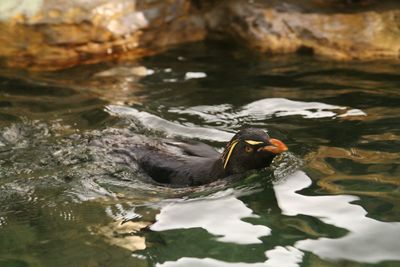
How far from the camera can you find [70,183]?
6145 mm

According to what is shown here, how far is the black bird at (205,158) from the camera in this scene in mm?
5609

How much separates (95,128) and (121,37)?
3272 mm

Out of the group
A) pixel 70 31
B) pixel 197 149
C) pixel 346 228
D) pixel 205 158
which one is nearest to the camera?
pixel 346 228

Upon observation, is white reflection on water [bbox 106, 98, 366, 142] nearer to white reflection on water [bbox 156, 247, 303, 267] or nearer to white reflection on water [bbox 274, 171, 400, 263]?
white reflection on water [bbox 274, 171, 400, 263]

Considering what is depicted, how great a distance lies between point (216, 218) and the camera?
5.09 m

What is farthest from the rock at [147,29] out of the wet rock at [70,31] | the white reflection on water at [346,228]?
the white reflection on water at [346,228]

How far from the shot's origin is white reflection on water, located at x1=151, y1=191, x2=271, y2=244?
4.76m

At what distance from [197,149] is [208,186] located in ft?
2.98

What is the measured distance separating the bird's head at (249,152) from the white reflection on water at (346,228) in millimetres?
318

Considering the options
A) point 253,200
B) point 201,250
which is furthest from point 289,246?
point 253,200

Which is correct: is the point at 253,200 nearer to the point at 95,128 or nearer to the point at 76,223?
the point at 76,223

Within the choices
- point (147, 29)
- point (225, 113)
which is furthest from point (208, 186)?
point (147, 29)

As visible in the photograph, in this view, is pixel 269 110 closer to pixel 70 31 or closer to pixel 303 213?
pixel 303 213

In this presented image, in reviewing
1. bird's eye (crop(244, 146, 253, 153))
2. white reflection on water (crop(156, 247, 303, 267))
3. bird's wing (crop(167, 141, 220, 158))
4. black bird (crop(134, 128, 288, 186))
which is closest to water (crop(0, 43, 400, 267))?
white reflection on water (crop(156, 247, 303, 267))
